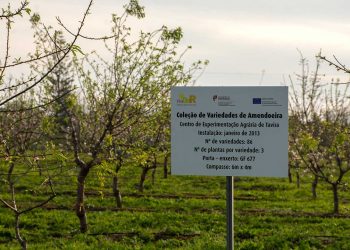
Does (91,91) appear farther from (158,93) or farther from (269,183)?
(269,183)

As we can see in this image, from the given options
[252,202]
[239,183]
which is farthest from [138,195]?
[239,183]

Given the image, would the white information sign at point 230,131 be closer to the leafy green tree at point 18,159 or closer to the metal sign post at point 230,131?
the metal sign post at point 230,131

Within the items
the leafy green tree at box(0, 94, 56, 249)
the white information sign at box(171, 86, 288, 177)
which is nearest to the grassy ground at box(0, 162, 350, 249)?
the leafy green tree at box(0, 94, 56, 249)

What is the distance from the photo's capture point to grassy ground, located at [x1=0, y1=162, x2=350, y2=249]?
993 centimetres

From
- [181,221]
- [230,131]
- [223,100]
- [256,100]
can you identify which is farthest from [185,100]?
[181,221]

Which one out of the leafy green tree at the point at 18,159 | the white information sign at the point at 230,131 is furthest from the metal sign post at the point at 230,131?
the leafy green tree at the point at 18,159

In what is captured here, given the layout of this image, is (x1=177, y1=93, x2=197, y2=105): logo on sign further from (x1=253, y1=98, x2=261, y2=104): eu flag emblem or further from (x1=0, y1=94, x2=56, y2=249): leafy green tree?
(x1=0, y1=94, x2=56, y2=249): leafy green tree

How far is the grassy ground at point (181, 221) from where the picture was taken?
9.93 metres

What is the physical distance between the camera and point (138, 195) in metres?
17.3

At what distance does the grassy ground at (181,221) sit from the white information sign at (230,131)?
2466 millimetres

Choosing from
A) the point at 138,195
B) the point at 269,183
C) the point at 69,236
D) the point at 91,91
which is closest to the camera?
the point at 69,236

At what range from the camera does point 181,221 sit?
1213cm

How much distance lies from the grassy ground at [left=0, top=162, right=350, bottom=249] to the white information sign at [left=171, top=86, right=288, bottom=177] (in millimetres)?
2466

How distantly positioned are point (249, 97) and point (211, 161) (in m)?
0.89
